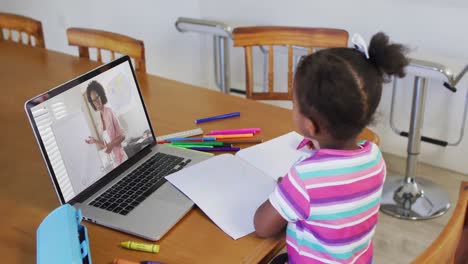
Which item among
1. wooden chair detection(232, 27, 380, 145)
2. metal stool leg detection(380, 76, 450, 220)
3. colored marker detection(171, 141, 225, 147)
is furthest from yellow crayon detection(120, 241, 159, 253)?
metal stool leg detection(380, 76, 450, 220)

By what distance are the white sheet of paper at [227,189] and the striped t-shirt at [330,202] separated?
0.34 ft

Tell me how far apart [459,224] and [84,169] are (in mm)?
732

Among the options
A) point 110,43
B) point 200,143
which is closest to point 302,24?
point 110,43

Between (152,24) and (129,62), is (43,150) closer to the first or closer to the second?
(129,62)

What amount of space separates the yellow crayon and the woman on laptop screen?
26cm

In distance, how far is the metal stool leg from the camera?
241 cm

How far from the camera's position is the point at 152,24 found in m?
3.45

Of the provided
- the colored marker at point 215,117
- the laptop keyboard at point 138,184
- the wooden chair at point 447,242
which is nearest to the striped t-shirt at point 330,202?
the wooden chair at point 447,242

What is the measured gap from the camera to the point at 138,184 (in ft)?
3.89

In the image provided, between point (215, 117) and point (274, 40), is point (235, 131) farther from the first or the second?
point (274, 40)

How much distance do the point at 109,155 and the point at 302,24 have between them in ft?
6.89

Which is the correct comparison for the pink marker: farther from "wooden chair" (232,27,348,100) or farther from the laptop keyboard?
"wooden chair" (232,27,348,100)

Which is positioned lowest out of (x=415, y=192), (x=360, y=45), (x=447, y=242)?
(x=415, y=192)

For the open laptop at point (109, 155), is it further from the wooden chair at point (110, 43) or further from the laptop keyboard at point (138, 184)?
the wooden chair at point (110, 43)
